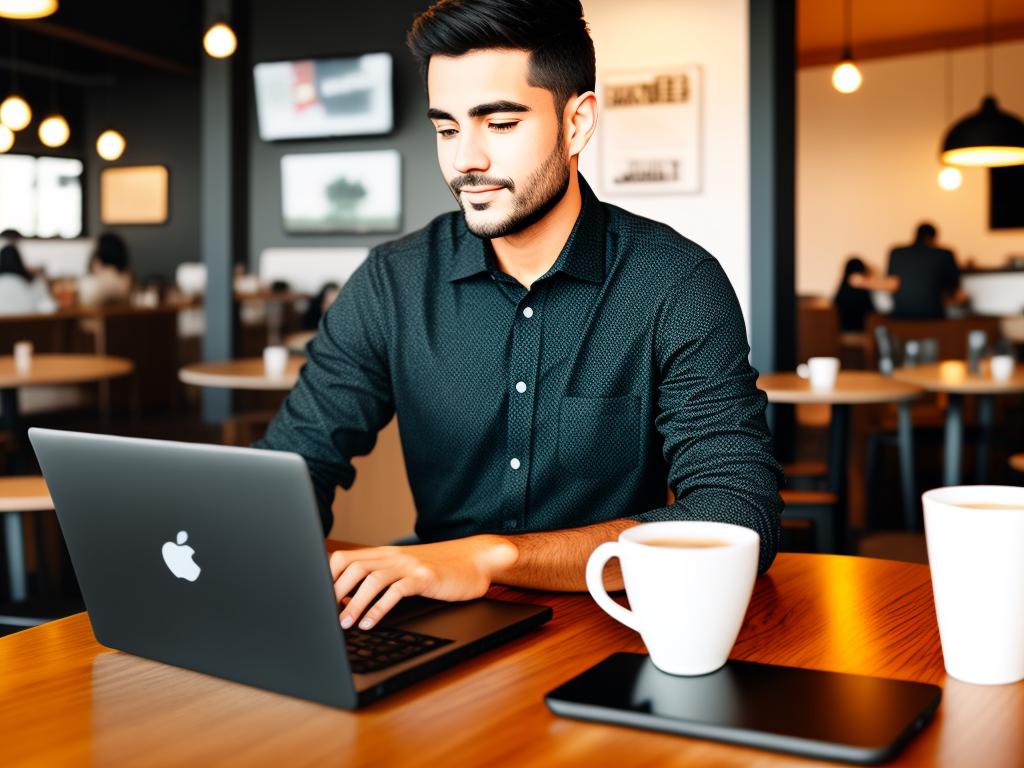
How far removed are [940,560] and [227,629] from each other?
555mm

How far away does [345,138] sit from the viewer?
24.2 ft

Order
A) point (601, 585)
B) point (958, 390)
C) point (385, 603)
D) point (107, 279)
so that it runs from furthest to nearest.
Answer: point (107, 279), point (958, 390), point (385, 603), point (601, 585)

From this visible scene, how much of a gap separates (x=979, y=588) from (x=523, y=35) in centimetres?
98

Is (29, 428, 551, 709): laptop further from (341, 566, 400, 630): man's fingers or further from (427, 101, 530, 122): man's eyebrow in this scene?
(427, 101, 530, 122): man's eyebrow

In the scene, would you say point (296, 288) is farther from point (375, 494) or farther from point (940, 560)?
point (940, 560)

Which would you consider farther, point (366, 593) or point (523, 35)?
point (523, 35)

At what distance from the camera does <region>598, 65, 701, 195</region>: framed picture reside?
5598mm

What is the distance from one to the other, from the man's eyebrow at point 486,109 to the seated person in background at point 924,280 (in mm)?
7162

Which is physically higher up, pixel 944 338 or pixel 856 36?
pixel 856 36

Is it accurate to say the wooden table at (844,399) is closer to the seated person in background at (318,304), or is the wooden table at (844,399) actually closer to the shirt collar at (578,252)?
the shirt collar at (578,252)

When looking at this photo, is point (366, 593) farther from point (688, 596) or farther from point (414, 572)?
point (688, 596)

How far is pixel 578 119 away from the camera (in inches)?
65.2

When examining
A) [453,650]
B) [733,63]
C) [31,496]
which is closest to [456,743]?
[453,650]

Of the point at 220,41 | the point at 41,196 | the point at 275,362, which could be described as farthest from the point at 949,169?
the point at 41,196
